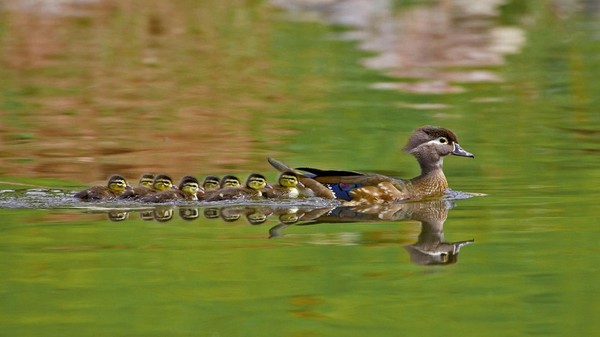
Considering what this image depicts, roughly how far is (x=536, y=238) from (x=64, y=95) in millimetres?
9592

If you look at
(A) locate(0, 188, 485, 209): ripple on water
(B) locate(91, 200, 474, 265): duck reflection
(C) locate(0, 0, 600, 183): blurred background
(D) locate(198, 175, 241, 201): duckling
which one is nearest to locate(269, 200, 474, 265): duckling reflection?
(B) locate(91, 200, 474, 265): duck reflection

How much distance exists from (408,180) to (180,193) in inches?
72.6

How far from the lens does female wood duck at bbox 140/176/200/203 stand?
34.1 ft

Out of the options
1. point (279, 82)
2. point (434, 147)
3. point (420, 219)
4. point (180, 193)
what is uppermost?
point (279, 82)

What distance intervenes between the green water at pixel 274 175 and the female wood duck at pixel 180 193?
0.16m

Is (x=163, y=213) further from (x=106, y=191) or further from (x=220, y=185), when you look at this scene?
(x=220, y=185)

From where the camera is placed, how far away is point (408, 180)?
11211 millimetres

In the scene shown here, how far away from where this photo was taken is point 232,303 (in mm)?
7145

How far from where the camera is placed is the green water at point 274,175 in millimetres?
7023

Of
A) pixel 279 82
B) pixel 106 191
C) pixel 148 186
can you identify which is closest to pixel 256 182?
pixel 148 186

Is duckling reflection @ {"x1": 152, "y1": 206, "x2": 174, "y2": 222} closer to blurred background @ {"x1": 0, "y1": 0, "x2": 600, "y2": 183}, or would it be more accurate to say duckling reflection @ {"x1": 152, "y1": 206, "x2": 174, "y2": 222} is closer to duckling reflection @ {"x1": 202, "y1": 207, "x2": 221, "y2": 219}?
duckling reflection @ {"x1": 202, "y1": 207, "x2": 221, "y2": 219}

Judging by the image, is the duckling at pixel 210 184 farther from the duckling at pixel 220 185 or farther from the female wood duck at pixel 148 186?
the female wood duck at pixel 148 186

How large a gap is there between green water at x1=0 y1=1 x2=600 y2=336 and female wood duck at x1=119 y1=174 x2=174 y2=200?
1.34 ft

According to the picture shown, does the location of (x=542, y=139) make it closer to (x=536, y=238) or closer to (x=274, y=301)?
(x=536, y=238)
